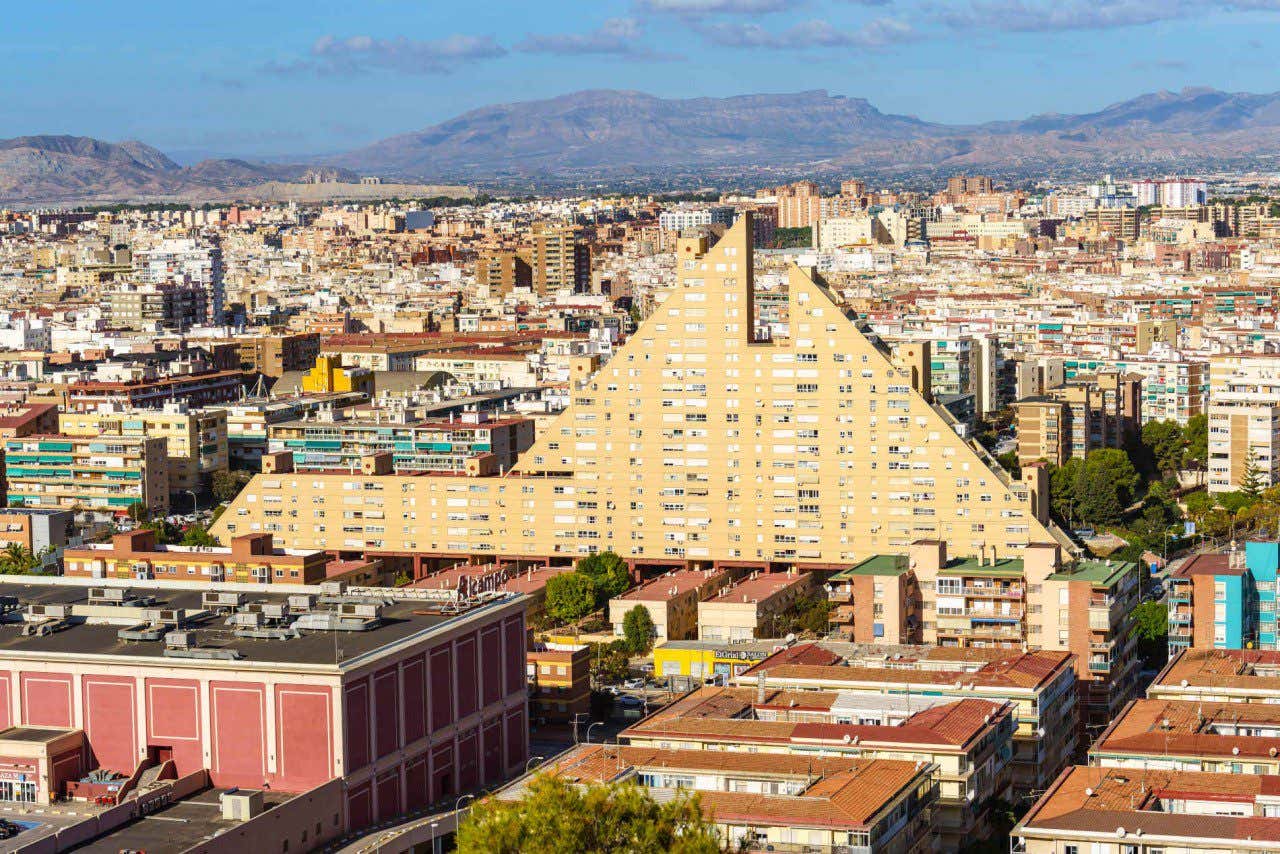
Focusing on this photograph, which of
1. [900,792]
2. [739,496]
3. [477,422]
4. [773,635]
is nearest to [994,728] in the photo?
[900,792]

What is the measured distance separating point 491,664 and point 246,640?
2042 mm

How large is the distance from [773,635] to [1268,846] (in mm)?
12211

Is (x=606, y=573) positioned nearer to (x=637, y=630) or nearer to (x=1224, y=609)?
(x=637, y=630)

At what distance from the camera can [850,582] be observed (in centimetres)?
2528

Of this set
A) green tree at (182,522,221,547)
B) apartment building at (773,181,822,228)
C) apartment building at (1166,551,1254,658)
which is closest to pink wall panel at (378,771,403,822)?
apartment building at (1166,551,1254,658)

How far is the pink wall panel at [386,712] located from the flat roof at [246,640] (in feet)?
0.80

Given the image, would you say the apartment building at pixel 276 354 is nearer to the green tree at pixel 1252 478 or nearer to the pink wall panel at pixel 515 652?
the green tree at pixel 1252 478

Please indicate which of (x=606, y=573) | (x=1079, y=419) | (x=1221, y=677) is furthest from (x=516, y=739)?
(x=1079, y=419)

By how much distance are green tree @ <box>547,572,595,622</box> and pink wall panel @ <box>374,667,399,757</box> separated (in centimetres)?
989

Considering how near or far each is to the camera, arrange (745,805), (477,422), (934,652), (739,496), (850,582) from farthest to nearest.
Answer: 1. (477,422)
2. (739,496)
3. (850,582)
4. (934,652)
5. (745,805)

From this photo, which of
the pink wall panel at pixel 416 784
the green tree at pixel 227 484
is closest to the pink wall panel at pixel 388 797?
the pink wall panel at pixel 416 784

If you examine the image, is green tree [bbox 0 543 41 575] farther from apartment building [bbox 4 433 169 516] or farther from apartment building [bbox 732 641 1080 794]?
apartment building [bbox 732 641 1080 794]

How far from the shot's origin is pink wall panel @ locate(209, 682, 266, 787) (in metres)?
17.4

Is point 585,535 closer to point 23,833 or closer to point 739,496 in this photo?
point 739,496
